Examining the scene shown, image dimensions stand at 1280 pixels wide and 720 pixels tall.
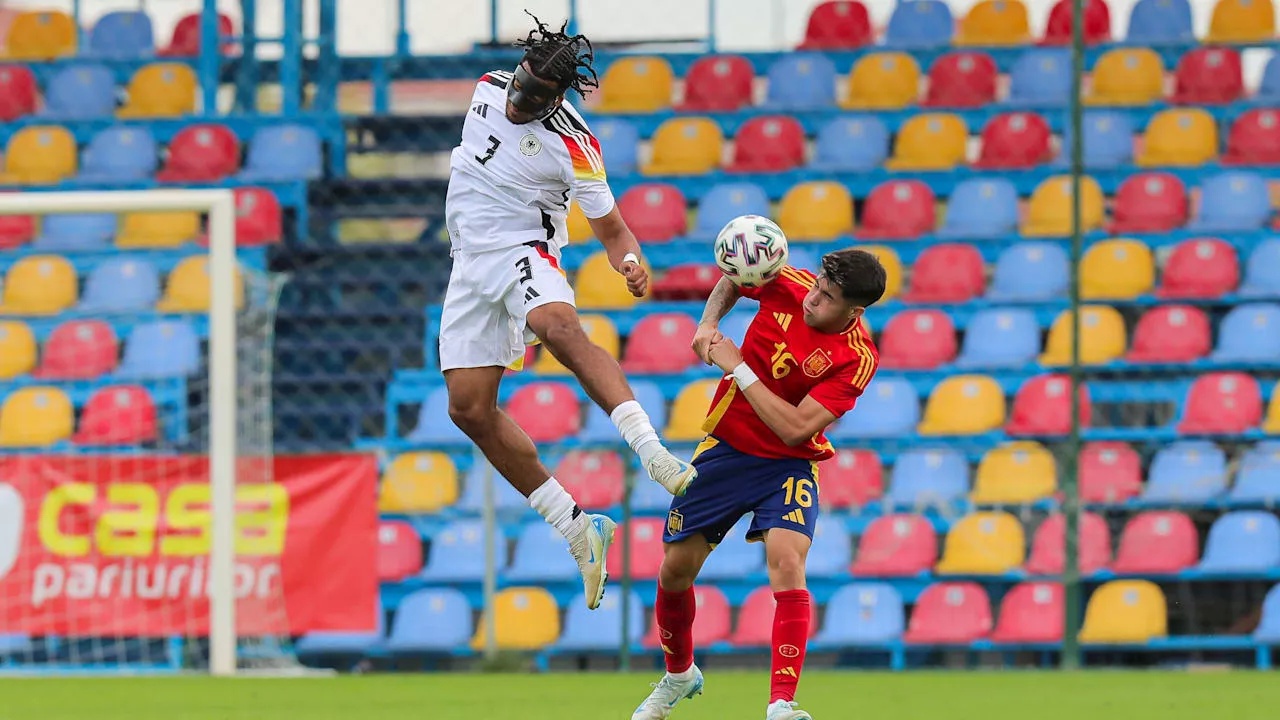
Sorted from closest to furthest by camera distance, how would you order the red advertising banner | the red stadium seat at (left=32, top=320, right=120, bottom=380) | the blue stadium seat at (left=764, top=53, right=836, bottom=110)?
1. the red advertising banner
2. the red stadium seat at (left=32, top=320, right=120, bottom=380)
3. the blue stadium seat at (left=764, top=53, right=836, bottom=110)

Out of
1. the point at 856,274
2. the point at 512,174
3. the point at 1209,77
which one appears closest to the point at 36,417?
the point at 512,174

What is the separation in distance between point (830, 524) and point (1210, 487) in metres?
2.41

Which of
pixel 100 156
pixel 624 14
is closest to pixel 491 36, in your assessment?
pixel 624 14

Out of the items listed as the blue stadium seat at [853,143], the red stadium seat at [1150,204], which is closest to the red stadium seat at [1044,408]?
the red stadium seat at [1150,204]

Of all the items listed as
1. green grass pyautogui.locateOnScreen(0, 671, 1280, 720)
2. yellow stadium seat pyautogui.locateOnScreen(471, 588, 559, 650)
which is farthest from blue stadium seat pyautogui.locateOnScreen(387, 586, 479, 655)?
green grass pyautogui.locateOnScreen(0, 671, 1280, 720)

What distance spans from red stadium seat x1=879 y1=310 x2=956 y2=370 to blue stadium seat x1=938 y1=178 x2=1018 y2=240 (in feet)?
3.47

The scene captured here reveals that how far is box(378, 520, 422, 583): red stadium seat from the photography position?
11.4 m

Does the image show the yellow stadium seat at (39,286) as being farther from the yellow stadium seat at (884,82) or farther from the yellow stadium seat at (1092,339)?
the yellow stadium seat at (1092,339)

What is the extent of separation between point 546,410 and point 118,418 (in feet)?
9.14

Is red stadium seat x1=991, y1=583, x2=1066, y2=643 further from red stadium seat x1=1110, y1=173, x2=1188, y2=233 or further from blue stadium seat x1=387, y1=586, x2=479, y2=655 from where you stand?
red stadium seat x1=1110, y1=173, x2=1188, y2=233

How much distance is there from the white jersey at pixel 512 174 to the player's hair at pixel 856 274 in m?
0.80

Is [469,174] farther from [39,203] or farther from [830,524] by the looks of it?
[830,524]

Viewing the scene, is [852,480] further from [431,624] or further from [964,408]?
[431,624]

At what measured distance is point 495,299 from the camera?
6035mm
